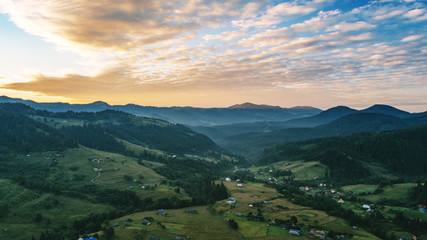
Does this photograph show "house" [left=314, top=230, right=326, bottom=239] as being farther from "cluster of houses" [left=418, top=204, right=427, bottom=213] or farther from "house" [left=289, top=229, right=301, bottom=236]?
"cluster of houses" [left=418, top=204, right=427, bottom=213]

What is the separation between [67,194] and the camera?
144 m

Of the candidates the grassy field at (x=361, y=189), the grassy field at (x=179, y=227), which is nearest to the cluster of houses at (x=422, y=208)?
the grassy field at (x=361, y=189)

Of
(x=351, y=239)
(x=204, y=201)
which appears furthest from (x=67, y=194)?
(x=351, y=239)

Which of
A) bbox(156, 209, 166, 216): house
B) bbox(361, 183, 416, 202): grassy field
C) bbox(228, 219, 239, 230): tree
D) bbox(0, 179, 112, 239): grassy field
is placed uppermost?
bbox(228, 219, 239, 230): tree

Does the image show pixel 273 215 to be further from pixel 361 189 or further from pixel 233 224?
pixel 361 189

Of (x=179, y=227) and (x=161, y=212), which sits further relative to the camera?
(x=161, y=212)

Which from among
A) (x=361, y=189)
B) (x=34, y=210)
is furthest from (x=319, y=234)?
(x=34, y=210)

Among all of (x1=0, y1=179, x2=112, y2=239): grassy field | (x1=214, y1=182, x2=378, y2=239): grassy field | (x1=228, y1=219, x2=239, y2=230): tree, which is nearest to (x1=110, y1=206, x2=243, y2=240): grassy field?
(x1=228, y1=219, x2=239, y2=230): tree

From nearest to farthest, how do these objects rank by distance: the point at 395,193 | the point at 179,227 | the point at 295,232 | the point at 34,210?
1. the point at 295,232
2. the point at 179,227
3. the point at 34,210
4. the point at 395,193

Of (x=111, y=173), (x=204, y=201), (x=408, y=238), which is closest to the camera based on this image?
(x=408, y=238)

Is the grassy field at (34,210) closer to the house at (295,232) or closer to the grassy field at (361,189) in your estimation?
the house at (295,232)

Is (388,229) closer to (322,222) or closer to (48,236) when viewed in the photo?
(322,222)

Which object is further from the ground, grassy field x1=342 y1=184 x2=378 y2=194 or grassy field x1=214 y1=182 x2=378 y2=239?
grassy field x1=214 y1=182 x2=378 y2=239

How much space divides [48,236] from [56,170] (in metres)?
110
